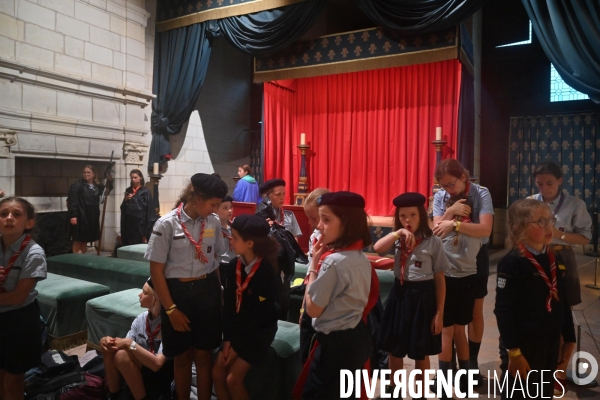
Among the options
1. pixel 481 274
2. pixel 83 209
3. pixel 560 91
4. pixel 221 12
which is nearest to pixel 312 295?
pixel 481 274

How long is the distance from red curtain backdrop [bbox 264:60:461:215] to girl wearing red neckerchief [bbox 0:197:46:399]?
5.71m

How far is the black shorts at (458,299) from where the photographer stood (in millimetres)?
2396

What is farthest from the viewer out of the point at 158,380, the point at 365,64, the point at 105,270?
the point at 365,64

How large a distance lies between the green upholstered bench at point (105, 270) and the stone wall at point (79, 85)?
167cm

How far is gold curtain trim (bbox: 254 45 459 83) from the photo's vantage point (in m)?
5.93

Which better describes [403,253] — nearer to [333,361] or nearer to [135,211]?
[333,361]

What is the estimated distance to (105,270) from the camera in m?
3.95

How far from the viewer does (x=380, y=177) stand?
7.61 meters

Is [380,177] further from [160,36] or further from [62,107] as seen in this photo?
[62,107]

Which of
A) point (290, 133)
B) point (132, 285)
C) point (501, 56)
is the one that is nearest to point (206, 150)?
point (290, 133)

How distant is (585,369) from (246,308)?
2279mm

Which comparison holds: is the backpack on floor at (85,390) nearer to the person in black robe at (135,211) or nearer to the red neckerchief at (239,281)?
the red neckerchief at (239,281)

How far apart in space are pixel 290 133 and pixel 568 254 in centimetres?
626

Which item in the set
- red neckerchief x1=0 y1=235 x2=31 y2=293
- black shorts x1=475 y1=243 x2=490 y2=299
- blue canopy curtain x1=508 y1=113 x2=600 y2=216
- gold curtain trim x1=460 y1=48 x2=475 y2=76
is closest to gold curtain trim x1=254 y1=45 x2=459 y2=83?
gold curtain trim x1=460 y1=48 x2=475 y2=76
